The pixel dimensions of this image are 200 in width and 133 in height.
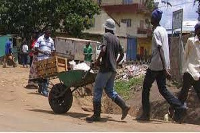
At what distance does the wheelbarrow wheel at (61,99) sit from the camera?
10.2 meters

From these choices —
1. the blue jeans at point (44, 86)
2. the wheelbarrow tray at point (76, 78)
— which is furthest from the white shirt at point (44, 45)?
the wheelbarrow tray at point (76, 78)

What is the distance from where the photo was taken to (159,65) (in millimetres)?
9055

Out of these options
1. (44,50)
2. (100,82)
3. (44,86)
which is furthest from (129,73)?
(100,82)

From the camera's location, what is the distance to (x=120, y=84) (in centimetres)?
1811

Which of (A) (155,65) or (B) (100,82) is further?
(B) (100,82)

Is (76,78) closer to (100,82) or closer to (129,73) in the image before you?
(100,82)

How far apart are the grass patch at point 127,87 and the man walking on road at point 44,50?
10.0 ft

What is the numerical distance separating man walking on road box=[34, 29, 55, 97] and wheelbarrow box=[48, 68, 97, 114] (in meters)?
2.84

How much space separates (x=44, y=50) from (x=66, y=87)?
3206mm

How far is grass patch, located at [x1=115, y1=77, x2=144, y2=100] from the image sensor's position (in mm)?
15851

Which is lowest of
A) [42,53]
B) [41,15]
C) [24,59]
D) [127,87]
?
[24,59]

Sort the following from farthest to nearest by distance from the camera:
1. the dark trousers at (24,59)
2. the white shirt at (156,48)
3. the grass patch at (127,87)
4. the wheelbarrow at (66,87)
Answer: the dark trousers at (24,59) → the grass patch at (127,87) → the wheelbarrow at (66,87) → the white shirt at (156,48)

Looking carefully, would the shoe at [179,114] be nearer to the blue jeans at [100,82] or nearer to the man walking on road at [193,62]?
the man walking on road at [193,62]

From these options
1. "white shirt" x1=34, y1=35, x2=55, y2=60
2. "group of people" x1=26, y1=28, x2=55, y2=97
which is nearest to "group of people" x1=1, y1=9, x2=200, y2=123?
"group of people" x1=26, y1=28, x2=55, y2=97
